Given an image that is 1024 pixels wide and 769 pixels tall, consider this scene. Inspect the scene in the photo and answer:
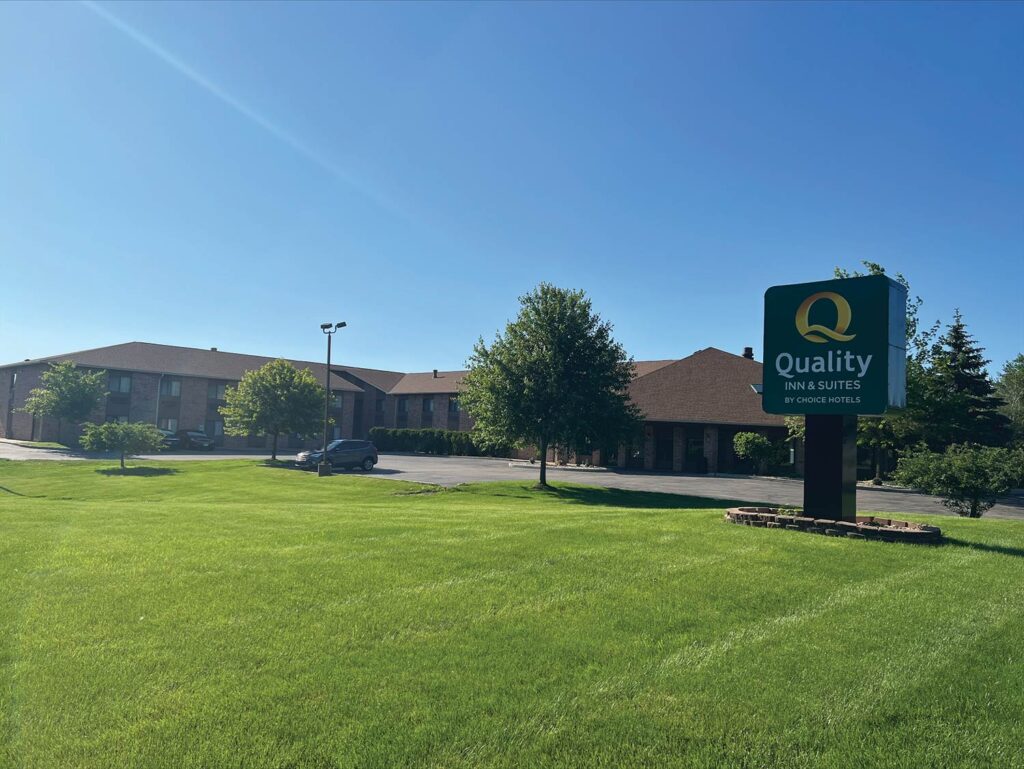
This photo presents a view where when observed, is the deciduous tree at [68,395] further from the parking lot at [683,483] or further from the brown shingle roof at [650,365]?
the brown shingle roof at [650,365]

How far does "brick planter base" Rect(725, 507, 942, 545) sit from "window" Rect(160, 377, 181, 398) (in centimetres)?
5411

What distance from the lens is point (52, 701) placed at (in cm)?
443

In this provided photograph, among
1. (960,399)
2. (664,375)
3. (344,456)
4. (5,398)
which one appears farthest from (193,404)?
(960,399)

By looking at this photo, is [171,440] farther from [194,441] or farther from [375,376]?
[375,376]

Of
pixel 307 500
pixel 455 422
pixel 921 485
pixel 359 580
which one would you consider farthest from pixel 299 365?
pixel 359 580

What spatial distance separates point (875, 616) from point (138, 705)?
20.0ft

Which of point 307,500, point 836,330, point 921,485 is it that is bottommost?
point 307,500

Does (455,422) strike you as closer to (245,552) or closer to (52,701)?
(245,552)

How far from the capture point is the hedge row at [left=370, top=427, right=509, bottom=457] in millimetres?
56750

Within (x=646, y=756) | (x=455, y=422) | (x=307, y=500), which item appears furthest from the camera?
(x=455, y=422)

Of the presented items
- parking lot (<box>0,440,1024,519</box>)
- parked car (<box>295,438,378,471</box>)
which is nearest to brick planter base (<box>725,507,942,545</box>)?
parking lot (<box>0,440,1024,519</box>)

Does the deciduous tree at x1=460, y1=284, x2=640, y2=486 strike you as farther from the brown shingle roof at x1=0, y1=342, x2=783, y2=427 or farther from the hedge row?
the hedge row

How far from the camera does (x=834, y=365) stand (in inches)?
468

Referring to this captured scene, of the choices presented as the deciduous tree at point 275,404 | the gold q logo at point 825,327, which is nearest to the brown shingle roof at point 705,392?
the deciduous tree at point 275,404
